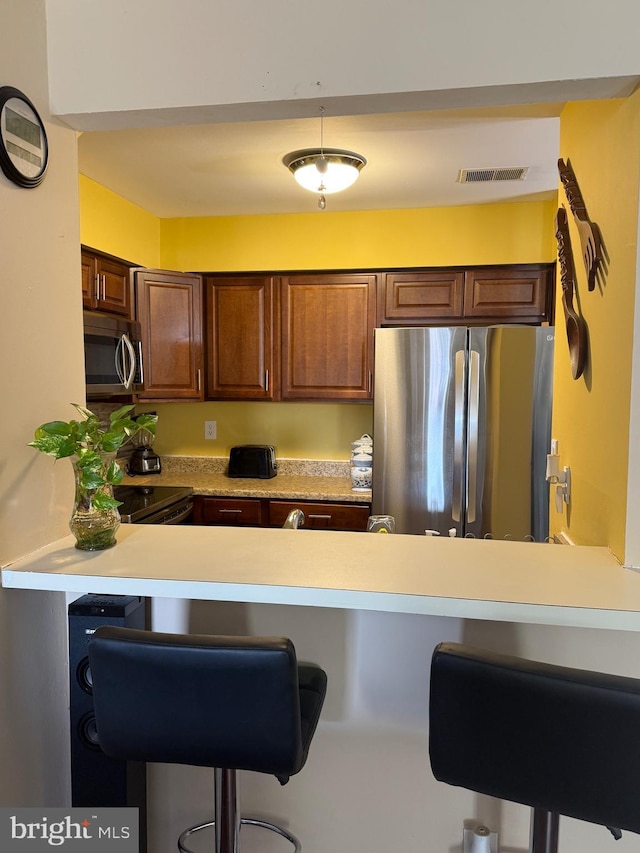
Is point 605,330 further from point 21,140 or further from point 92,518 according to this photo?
point 21,140

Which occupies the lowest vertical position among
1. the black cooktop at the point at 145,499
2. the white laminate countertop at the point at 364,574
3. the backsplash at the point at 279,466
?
the black cooktop at the point at 145,499

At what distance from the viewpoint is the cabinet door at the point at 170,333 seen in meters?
3.15

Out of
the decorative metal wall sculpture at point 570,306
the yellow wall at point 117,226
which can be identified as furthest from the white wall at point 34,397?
the yellow wall at point 117,226

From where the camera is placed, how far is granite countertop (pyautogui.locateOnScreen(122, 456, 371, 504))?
3.11 meters

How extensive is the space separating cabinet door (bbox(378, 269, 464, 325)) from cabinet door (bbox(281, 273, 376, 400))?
9cm

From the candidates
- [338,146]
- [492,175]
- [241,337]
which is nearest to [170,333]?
[241,337]

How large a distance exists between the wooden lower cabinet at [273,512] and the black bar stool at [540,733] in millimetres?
2133

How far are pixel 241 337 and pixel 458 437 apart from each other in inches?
56.1

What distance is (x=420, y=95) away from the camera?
4.10ft

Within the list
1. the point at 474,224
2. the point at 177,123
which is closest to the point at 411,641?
the point at 177,123

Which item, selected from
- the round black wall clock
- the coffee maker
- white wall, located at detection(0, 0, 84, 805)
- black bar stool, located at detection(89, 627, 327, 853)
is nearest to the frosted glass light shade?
white wall, located at detection(0, 0, 84, 805)

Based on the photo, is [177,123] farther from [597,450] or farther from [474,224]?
[474,224]

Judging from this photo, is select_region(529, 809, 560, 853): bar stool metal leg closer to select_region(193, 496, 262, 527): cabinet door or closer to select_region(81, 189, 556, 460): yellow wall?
select_region(193, 496, 262, 527): cabinet door

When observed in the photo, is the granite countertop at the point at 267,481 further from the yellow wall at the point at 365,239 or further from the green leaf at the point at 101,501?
the green leaf at the point at 101,501
